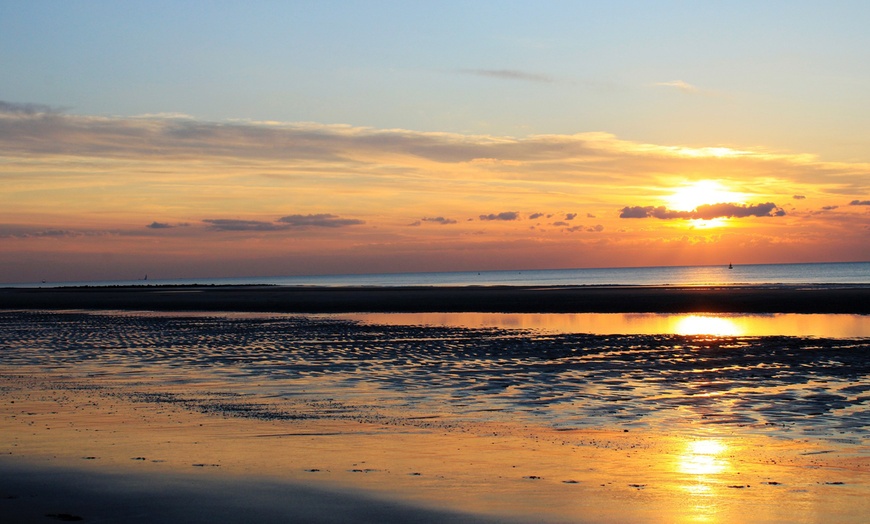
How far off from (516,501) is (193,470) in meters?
4.05

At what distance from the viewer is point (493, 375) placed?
66.0 ft

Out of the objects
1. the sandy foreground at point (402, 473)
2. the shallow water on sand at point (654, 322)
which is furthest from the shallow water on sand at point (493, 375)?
the shallow water on sand at point (654, 322)

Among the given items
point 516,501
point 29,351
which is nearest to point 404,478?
point 516,501

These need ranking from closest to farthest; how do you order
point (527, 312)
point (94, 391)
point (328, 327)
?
point (94, 391)
point (328, 327)
point (527, 312)

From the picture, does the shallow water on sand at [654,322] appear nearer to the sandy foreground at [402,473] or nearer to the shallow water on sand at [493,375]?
the shallow water on sand at [493,375]

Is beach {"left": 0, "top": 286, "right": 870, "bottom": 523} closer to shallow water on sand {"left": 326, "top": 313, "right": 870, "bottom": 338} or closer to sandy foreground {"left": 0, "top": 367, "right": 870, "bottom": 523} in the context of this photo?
sandy foreground {"left": 0, "top": 367, "right": 870, "bottom": 523}

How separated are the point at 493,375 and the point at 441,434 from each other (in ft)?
25.4

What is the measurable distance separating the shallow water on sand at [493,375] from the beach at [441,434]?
95 mm

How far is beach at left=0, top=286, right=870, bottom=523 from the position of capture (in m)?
8.43

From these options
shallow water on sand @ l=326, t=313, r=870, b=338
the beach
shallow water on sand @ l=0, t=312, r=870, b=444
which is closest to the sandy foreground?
the beach

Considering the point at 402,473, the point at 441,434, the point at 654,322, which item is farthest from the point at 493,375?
the point at 654,322

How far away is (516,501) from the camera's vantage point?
8.60 metres

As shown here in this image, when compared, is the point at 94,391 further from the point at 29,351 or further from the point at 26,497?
the point at 29,351

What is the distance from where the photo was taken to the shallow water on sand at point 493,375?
14.3 metres
